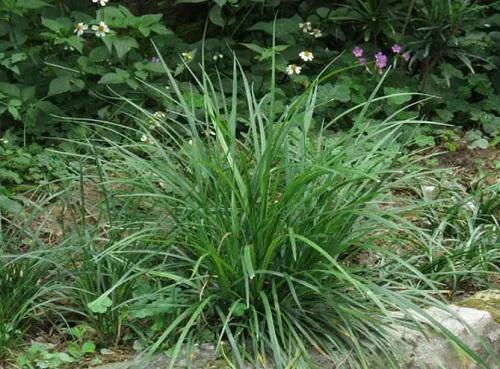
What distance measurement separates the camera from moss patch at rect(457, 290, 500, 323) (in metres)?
3.38

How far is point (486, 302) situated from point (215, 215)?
1.09 meters

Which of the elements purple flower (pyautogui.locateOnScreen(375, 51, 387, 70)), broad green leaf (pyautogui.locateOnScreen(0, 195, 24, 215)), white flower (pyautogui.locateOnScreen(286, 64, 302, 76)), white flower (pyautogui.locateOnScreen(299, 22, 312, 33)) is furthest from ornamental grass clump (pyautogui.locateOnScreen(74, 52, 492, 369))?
white flower (pyautogui.locateOnScreen(299, 22, 312, 33))

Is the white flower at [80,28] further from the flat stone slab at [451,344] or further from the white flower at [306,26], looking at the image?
the flat stone slab at [451,344]

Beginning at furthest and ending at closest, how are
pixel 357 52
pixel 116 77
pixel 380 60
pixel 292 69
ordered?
1. pixel 357 52
2. pixel 380 60
3. pixel 292 69
4. pixel 116 77

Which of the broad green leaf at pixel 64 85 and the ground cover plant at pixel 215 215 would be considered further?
the broad green leaf at pixel 64 85

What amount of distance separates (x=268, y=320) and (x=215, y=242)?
1.25ft

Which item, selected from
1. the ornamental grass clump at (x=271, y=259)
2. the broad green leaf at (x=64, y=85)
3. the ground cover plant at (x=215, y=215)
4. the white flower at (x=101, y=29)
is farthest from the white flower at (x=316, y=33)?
the ornamental grass clump at (x=271, y=259)

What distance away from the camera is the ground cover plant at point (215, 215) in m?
2.95

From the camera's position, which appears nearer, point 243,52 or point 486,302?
point 486,302

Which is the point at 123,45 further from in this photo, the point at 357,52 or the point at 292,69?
the point at 357,52

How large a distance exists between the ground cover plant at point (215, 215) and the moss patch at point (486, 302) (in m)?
0.09

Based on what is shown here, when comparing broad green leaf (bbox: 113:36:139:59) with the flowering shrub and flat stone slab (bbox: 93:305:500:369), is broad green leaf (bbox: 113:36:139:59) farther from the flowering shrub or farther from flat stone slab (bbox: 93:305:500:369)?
flat stone slab (bbox: 93:305:500:369)

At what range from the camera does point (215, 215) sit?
3.12 meters

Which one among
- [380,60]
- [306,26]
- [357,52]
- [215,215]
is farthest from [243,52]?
[215,215]
